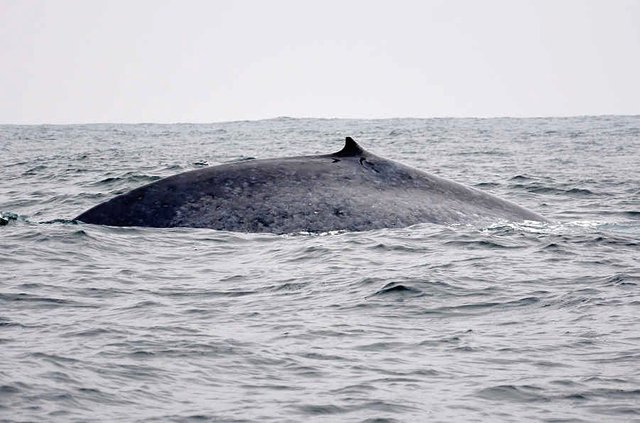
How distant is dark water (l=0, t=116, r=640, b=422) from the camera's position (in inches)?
275

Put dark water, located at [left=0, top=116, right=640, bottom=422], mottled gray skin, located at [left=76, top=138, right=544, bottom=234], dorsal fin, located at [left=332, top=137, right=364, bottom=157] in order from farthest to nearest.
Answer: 1. dorsal fin, located at [left=332, top=137, right=364, bottom=157]
2. mottled gray skin, located at [left=76, top=138, right=544, bottom=234]
3. dark water, located at [left=0, top=116, right=640, bottom=422]

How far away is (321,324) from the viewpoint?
9156 millimetres

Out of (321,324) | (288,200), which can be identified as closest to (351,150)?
(288,200)

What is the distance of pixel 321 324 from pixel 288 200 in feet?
12.1

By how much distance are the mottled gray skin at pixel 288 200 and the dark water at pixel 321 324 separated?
173mm

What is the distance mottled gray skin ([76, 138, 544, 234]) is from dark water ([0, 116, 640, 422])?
0.17 metres

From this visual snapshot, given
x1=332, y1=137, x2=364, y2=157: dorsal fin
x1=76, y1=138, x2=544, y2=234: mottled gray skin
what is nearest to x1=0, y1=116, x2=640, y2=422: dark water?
x1=76, y1=138, x2=544, y2=234: mottled gray skin

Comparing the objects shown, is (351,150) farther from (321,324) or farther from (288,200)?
(321,324)

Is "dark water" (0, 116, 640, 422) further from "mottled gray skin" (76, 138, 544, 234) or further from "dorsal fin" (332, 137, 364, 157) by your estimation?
"dorsal fin" (332, 137, 364, 157)

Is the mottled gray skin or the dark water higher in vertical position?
the mottled gray skin

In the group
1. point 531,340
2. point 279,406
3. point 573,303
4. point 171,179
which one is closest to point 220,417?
point 279,406

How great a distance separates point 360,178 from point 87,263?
3.38 meters

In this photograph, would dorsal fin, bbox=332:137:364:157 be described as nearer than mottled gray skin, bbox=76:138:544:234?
No

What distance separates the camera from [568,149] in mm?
44000
